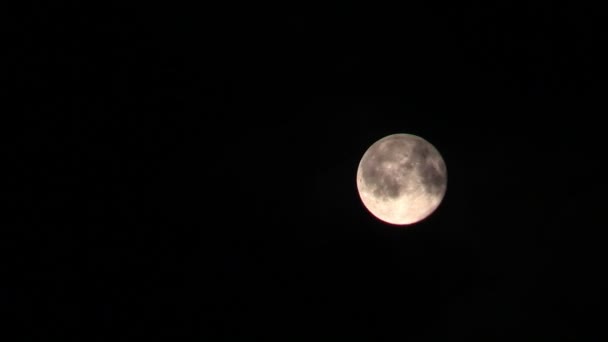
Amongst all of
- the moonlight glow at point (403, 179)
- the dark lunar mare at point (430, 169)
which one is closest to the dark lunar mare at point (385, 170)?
the moonlight glow at point (403, 179)

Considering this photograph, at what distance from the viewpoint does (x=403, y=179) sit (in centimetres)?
493

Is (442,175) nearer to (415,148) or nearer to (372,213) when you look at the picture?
(415,148)

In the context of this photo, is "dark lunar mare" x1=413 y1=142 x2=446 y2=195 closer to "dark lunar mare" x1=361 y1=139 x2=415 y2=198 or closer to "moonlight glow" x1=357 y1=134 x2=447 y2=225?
"moonlight glow" x1=357 y1=134 x2=447 y2=225

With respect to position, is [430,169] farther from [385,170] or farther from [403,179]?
[385,170]

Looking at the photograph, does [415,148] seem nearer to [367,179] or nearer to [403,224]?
[367,179]

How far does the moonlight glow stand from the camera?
195 inches

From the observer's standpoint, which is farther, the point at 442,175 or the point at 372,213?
the point at 372,213

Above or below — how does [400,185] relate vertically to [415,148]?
below

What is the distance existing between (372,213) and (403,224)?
48 cm

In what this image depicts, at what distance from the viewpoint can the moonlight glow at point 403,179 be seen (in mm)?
4957

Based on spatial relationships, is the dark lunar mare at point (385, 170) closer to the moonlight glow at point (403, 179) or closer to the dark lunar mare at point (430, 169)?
the moonlight glow at point (403, 179)

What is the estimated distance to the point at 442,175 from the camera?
17.0 feet

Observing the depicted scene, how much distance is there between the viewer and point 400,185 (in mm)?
4938

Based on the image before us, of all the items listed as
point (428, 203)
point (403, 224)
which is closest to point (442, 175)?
point (428, 203)
